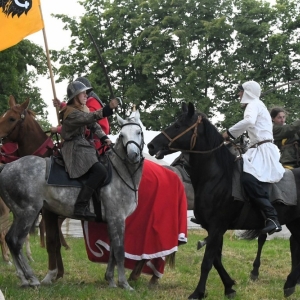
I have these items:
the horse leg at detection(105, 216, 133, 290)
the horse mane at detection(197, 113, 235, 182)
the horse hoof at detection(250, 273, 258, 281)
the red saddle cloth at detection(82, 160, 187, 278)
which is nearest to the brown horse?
the red saddle cloth at detection(82, 160, 187, 278)

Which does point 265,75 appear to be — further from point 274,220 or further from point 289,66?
point 274,220

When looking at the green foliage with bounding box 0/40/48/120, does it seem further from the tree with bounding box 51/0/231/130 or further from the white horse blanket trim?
the white horse blanket trim

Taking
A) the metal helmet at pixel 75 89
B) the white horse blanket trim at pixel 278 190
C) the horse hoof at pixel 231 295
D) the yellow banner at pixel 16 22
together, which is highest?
the yellow banner at pixel 16 22

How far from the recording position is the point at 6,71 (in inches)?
1100

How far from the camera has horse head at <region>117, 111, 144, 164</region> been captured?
8.73m

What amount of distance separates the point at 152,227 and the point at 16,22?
434 centimetres

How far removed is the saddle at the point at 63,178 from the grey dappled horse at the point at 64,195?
0.19 ft

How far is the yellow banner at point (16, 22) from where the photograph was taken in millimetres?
11422

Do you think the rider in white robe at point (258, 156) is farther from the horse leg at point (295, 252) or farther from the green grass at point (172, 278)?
the horse leg at point (295, 252)

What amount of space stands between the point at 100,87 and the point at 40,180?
2359cm

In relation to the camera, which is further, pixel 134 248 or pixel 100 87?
pixel 100 87

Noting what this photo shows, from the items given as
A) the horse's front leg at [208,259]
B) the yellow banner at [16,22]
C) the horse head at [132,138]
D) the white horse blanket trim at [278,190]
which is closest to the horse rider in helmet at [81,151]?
the horse head at [132,138]

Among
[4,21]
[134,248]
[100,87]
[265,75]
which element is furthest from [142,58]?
[134,248]

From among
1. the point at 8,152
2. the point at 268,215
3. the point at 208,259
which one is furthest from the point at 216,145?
the point at 8,152
